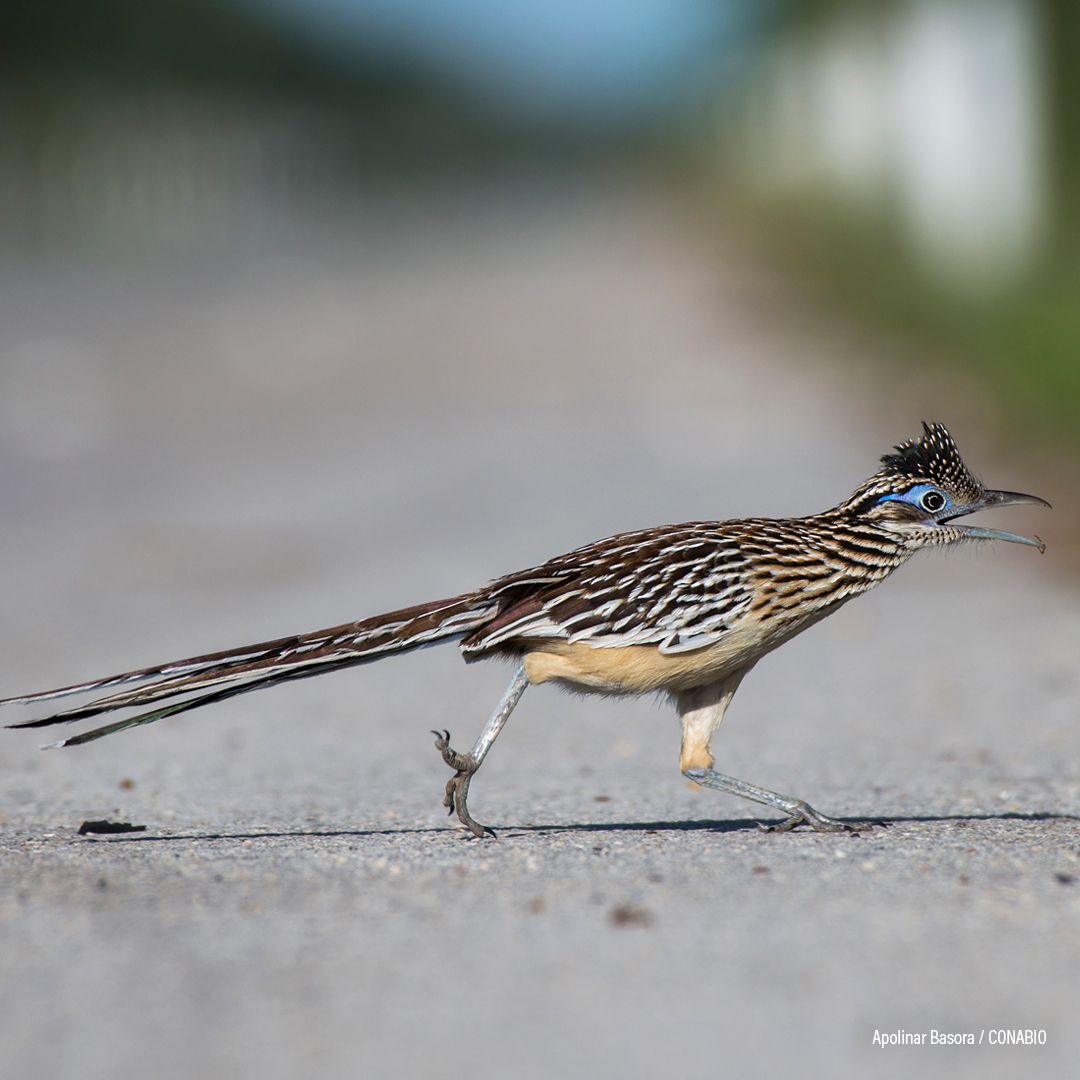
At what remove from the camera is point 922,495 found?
17.8 ft

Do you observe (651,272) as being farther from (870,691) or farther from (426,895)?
(426,895)

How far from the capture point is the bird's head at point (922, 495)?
5426 mm

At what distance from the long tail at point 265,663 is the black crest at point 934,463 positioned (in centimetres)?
177

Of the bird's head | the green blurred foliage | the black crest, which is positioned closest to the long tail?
the bird's head

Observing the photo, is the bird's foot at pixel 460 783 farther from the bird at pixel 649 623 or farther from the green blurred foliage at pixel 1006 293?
the green blurred foliage at pixel 1006 293

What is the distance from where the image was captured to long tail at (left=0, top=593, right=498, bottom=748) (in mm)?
4930

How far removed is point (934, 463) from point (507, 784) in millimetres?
2631

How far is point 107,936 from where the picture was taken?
3.83m

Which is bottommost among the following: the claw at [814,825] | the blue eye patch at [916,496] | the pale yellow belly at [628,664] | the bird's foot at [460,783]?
the claw at [814,825]

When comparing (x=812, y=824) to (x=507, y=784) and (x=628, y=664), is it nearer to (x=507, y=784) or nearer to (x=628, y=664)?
(x=628, y=664)

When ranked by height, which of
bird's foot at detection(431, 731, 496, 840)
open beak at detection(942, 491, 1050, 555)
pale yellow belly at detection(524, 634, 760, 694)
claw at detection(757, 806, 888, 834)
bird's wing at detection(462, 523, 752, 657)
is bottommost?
Answer: claw at detection(757, 806, 888, 834)

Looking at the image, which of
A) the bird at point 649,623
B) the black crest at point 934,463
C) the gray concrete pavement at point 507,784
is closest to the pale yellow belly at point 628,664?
the bird at point 649,623

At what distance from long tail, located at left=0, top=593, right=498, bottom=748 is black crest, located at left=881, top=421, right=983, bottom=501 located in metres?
1.77

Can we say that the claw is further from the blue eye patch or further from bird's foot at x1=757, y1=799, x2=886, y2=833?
the blue eye patch
